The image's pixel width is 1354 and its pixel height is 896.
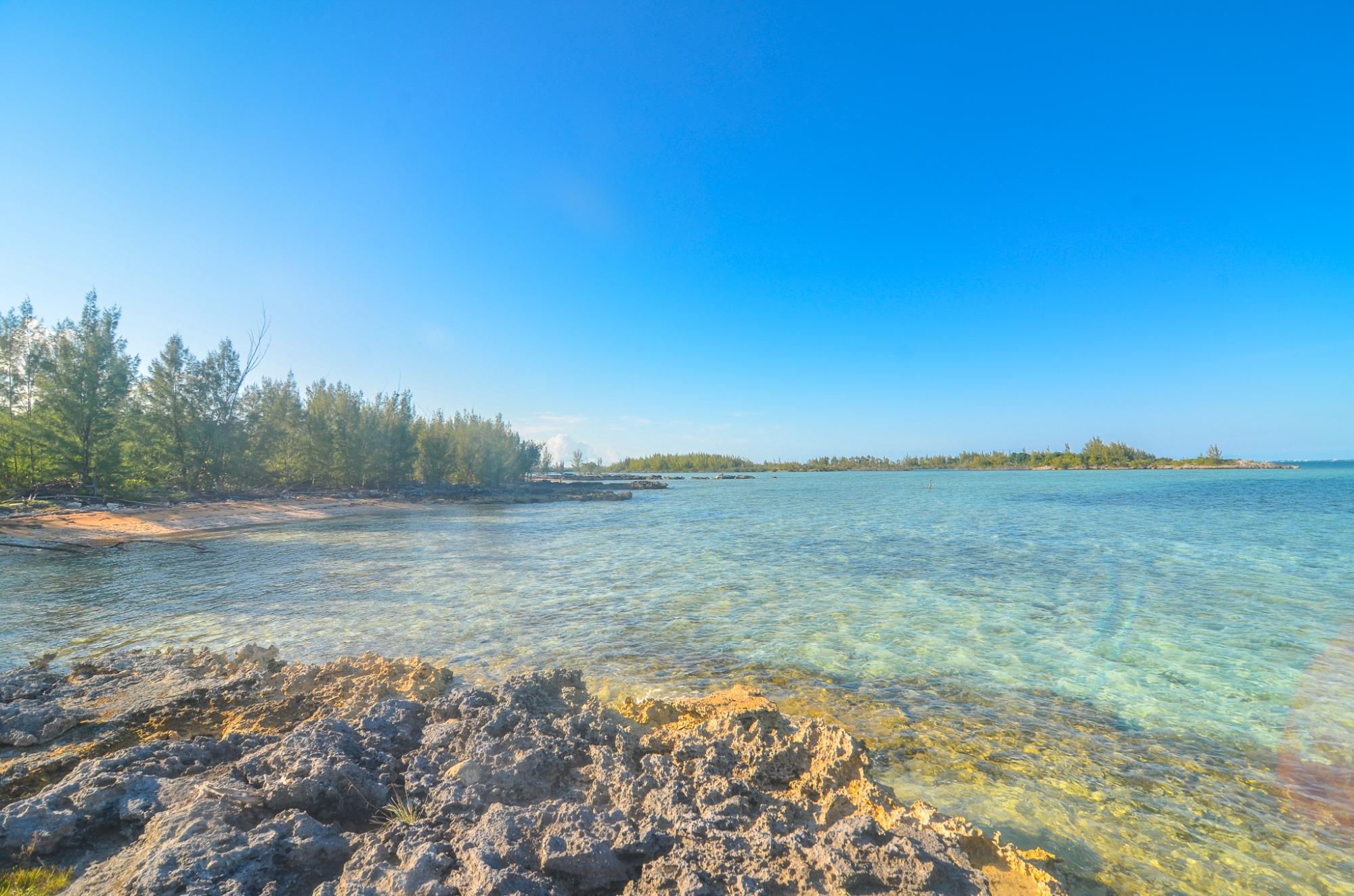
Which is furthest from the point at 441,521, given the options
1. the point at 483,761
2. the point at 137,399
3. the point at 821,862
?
the point at 821,862

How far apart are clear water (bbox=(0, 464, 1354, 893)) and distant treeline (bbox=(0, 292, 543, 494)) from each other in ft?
50.8

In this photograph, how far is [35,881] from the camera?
2.90 m

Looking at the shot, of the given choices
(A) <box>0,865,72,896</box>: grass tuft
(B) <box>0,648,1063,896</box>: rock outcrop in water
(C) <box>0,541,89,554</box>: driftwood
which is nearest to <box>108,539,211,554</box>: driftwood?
(C) <box>0,541,89,554</box>: driftwood

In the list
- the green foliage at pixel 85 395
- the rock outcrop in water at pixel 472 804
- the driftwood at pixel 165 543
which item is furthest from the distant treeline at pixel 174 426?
the rock outcrop in water at pixel 472 804

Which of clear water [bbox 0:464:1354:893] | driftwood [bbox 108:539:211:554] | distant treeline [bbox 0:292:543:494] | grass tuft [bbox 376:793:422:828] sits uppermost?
distant treeline [bbox 0:292:543:494]

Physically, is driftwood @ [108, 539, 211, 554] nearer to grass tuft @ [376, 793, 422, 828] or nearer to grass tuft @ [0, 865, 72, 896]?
grass tuft @ [0, 865, 72, 896]

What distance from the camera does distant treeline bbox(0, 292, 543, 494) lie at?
2630 cm

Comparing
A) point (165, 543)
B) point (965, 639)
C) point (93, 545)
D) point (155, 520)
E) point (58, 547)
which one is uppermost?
point (155, 520)

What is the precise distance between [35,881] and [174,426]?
45640mm

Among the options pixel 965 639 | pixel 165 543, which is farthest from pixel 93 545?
pixel 965 639

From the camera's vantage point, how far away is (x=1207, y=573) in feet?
45.8

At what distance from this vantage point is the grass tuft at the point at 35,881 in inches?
110

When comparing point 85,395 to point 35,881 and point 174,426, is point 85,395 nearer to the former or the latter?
point 174,426

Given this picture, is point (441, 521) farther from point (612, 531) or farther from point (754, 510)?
point (754, 510)
